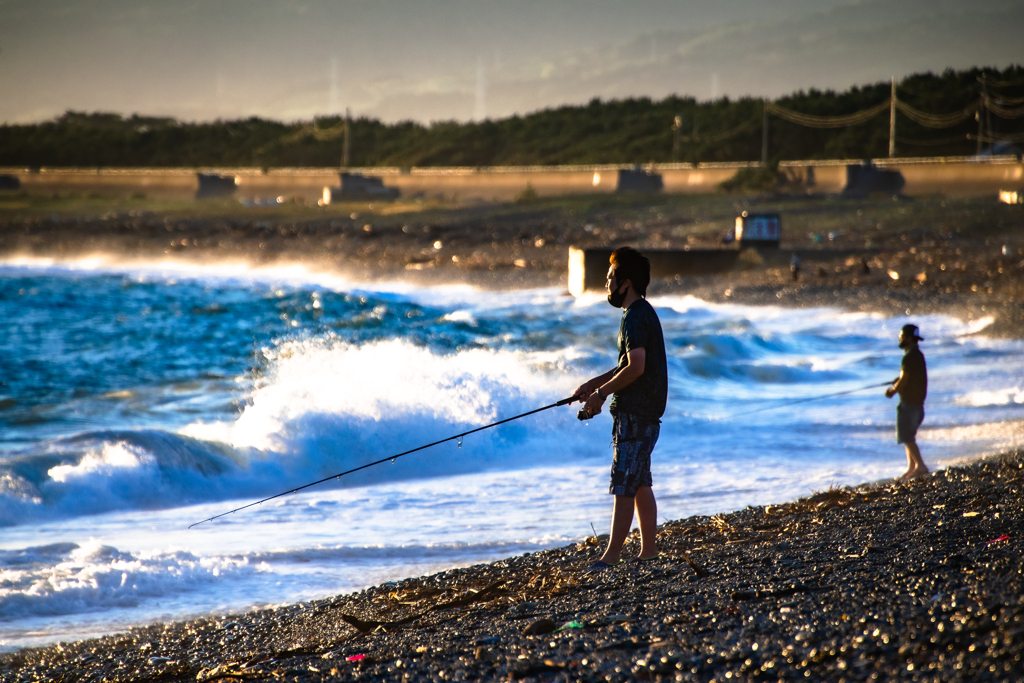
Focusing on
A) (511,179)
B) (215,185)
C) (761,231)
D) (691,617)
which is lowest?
(691,617)

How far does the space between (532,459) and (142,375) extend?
9737 millimetres

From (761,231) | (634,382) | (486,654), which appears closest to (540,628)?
(486,654)

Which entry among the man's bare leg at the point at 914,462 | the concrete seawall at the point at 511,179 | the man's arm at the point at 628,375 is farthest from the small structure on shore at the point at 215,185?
the man's arm at the point at 628,375

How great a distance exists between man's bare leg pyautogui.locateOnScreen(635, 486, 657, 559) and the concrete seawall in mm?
35031

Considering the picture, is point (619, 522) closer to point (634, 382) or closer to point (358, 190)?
point (634, 382)

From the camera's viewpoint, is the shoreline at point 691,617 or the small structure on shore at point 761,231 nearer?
the shoreline at point 691,617

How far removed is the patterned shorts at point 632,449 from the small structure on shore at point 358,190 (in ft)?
175

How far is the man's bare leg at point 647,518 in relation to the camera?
482cm

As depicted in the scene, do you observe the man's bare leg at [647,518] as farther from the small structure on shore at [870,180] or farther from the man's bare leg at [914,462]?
the small structure on shore at [870,180]

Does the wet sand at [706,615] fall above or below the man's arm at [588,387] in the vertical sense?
below

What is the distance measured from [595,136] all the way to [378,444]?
7131cm

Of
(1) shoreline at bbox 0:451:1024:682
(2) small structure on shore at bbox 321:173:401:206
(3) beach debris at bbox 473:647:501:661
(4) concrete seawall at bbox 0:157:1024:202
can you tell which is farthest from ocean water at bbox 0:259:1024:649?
(2) small structure on shore at bbox 321:173:401:206

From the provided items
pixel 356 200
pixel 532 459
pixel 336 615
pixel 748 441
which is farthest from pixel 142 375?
pixel 356 200

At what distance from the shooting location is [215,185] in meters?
66.9
